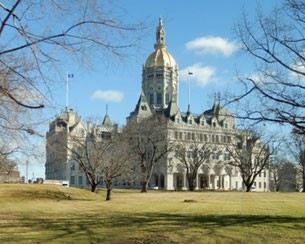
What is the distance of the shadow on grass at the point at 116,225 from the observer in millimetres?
13836

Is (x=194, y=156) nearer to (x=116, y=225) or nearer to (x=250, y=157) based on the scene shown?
(x=250, y=157)

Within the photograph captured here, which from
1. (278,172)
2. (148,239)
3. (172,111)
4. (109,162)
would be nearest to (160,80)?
(172,111)

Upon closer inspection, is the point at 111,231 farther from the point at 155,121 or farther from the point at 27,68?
the point at 155,121

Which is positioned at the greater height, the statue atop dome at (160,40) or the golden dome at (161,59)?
the statue atop dome at (160,40)

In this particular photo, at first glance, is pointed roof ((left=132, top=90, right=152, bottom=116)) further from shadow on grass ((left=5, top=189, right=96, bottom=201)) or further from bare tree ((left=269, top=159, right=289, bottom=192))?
shadow on grass ((left=5, top=189, right=96, bottom=201))

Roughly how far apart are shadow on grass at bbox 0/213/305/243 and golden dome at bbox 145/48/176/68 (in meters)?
116

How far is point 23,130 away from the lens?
1077cm

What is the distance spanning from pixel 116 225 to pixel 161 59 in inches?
4772

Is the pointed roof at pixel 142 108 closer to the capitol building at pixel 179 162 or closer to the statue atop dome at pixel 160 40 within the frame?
the capitol building at pixel 179 162

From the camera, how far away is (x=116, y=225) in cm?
1603

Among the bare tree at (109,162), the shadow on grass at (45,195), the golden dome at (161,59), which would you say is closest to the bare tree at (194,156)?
the bare tree at (109,162)

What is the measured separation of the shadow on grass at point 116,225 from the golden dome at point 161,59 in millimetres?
116210

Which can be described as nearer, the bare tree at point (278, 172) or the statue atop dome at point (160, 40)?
the bare tree at point (278, 172)

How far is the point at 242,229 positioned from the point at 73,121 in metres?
93.9
